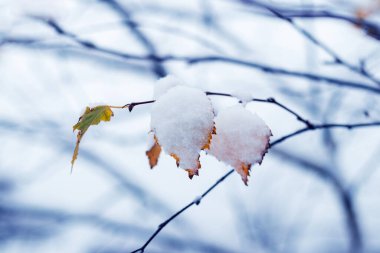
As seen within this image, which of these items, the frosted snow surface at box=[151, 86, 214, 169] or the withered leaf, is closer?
the frosted snow surface at box=[151, 86, 214, 169]

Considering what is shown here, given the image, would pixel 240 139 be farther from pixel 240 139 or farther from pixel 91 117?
pixel 91 117

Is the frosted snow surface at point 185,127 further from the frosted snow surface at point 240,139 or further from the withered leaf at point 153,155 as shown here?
the withered leaf at point 153,155

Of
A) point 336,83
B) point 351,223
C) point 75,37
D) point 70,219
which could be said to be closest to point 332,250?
point 351,223

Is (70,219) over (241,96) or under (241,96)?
over

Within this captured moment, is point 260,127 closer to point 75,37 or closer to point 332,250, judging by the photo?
point 75,37

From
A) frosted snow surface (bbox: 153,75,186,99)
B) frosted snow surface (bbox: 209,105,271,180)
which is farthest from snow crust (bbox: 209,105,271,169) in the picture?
frosted snow surface (bbox: 153,75,186,99)

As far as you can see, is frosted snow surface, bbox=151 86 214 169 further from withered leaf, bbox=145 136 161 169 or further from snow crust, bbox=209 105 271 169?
withered leaf, bbox=145 136 161 169

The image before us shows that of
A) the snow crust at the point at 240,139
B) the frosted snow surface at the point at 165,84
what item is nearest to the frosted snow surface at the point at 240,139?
the snow crust at the point at 240,139
